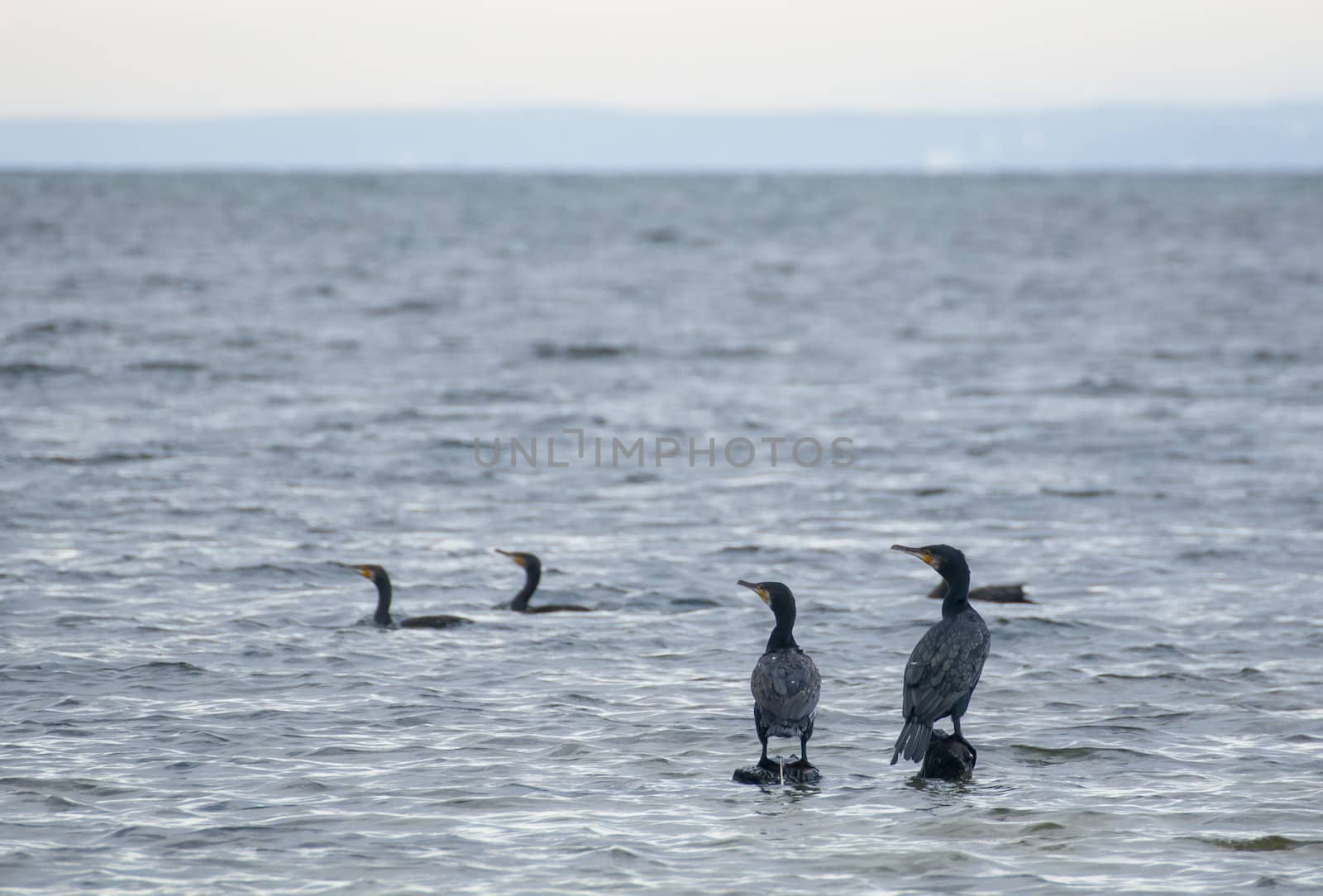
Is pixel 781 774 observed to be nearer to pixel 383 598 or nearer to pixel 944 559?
pixel 944 559

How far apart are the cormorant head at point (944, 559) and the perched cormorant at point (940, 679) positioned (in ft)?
0.98

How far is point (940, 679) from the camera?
9.48m

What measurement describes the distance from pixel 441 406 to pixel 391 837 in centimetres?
1936

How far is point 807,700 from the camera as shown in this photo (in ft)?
30.1

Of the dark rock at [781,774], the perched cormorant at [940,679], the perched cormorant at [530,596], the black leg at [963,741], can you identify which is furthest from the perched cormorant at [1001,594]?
the dark rock at [781,774]

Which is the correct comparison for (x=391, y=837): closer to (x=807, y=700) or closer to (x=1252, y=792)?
(x=807, y=700)

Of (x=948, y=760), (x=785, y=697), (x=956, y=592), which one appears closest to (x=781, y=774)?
(x=785, y=697)

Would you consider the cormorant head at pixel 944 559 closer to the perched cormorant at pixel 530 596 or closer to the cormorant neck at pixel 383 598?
the perched cormorant at pixel 530 596

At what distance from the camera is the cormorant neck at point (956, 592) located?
10008mm

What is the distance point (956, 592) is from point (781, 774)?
181 cm

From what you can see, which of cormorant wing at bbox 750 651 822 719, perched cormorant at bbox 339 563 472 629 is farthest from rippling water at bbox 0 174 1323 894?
cormorant wing at bbox 750 651 822 719

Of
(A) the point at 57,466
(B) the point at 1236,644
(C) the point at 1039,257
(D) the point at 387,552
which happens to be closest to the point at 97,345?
(A) the point at 57,466

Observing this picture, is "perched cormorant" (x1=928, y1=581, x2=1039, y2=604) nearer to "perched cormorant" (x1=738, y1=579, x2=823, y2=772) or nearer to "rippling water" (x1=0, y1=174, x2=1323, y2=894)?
"rippling water" (x1=0, y1=174, x2=1323, y2=894)

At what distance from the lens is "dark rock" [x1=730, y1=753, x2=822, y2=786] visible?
30.5 ft
